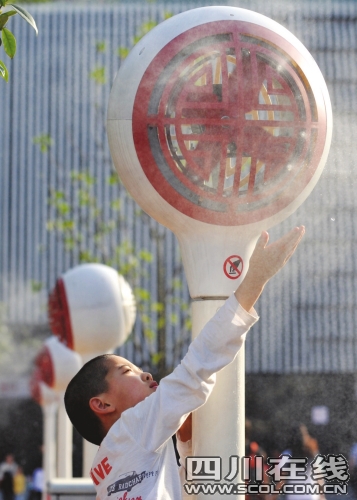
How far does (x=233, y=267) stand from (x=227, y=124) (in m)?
0.32

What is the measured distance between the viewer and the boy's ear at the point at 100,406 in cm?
198

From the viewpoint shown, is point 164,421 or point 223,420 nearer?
point 164,421

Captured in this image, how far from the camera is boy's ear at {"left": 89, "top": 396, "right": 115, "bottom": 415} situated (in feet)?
6.49

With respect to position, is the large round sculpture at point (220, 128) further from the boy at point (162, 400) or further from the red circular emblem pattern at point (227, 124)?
the boy at point (162, 400)

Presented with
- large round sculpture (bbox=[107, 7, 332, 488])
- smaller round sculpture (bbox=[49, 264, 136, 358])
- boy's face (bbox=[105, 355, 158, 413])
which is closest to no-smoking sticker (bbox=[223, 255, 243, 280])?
large round sculpture (bbox=[107, 7, 332, 488])

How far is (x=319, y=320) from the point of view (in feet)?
45.5

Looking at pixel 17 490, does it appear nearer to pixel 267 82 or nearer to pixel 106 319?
pixel 106 319

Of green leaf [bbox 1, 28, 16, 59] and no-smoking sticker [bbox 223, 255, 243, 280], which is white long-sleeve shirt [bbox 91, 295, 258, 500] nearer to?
no-smoking sticker [bbox 223, 255, 243, 280]

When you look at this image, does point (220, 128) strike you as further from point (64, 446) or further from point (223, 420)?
point (64, 446)

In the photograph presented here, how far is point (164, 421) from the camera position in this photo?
1.76 metres

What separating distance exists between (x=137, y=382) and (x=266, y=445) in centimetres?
1226

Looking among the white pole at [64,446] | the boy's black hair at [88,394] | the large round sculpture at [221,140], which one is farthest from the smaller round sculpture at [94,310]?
the large round sculpture at [221,140]

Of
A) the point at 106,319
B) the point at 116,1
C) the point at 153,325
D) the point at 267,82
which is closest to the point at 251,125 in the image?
the point at 267,82

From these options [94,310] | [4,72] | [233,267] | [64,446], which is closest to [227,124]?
[233,267]
